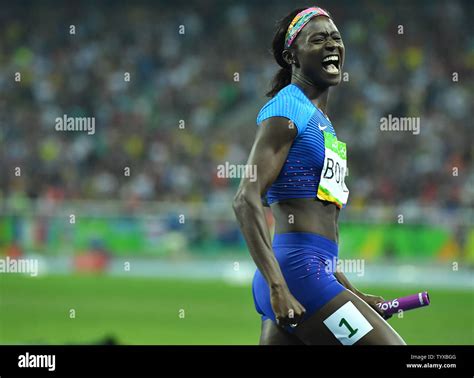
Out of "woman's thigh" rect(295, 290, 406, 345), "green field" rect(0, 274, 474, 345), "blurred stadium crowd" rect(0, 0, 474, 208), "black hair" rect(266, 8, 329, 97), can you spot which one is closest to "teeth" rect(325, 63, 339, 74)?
"black hair" rect(266, 8, 329, 97)

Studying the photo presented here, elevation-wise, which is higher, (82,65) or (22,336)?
(82,65)

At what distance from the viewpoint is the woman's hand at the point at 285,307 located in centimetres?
425

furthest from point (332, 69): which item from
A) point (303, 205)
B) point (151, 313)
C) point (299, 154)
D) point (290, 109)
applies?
point (151, 313)

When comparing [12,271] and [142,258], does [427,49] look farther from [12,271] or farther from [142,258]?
[12,271]

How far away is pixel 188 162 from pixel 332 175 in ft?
57.2

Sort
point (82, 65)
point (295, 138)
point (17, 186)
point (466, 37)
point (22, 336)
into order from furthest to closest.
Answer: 1. point (82, 65)
2. point (466, 37)
3. point (17, 186)
4. point (22, 336)
5. point (295, 138)

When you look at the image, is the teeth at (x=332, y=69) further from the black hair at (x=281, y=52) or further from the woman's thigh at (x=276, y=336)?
the woman's thigh at (x=276, y=336)

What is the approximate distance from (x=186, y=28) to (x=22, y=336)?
16230mm

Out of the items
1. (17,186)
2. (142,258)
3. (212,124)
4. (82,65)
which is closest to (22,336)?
(142,258)

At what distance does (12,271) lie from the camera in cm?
1948

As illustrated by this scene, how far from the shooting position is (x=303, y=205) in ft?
16.0

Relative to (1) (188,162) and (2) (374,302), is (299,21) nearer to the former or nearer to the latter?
(2) (374,302)

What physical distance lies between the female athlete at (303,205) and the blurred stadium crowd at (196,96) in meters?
14.0

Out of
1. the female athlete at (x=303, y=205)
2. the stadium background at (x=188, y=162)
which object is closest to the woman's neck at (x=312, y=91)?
the female athlete at (x=303, y=205)
